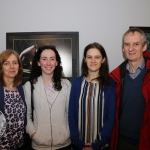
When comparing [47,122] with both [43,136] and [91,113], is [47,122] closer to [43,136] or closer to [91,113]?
[43,136]

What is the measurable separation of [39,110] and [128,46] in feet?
3.55

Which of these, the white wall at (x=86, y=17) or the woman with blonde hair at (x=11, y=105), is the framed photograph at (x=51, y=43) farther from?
the woman with blonde hair at (x=11, y=105)

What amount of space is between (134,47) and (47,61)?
0.87m

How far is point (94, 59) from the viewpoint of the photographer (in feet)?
5.00

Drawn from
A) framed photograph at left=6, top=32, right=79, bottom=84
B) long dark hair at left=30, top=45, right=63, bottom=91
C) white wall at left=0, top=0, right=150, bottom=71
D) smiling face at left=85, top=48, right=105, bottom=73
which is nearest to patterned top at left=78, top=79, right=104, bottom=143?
smiling face at left=85, top=48, right=105, bottom=73

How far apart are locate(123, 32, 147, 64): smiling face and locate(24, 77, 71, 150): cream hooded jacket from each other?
78cm

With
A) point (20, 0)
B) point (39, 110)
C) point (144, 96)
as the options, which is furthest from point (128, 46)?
point (20, 0)

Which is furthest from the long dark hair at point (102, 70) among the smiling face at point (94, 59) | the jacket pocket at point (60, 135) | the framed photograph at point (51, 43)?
the jacket pocket at point (60, 135)

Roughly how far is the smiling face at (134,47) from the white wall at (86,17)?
0.51 m

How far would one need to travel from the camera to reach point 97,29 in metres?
2.02

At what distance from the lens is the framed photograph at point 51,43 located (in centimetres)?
200

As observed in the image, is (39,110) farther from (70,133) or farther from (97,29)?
(97,29)

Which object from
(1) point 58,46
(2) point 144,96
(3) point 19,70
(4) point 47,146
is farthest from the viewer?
(1) point 58,46

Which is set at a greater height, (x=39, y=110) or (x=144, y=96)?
(x=144, y=96)
